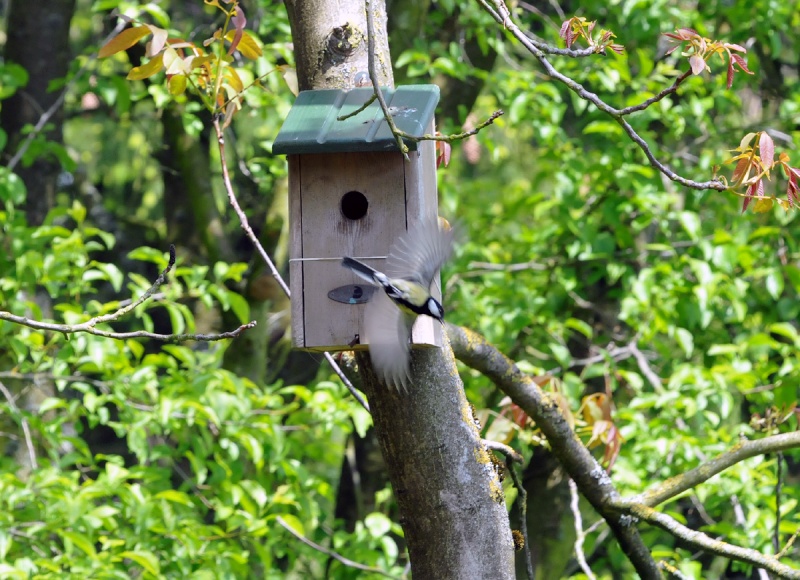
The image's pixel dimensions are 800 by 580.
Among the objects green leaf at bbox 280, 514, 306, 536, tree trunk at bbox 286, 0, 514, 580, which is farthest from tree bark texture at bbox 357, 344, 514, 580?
green leaf at bbox 280, 514, 306, 536

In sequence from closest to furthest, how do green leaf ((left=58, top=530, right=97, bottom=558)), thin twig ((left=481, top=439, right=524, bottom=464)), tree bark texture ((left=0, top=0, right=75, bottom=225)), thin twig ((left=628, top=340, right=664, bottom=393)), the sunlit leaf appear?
thin twig ((left=481, top=439, right=524, bottom=464))
the sunlit leaf
green leaf ((left=58, top=530, right=97, bottom=558))
thin twig ((left=628, top=340, right=664, bottom=393))
tree bark texture ((left=0, top=0, right=75, bottom=225))

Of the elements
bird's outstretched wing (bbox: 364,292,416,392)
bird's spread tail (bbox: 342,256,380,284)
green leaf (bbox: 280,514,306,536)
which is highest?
bird's spread tail (bbox: 342,256,380,284)

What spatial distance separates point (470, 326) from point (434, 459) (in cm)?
267

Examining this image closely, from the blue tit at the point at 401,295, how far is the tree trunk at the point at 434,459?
64 millimetres

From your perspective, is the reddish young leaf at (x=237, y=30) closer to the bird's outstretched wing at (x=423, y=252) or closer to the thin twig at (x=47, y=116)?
the bird's outstretched wing at (x=423, y=252)

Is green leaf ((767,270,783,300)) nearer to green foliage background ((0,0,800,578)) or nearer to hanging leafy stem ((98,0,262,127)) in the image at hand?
green foliage background ((0,0,800,578))

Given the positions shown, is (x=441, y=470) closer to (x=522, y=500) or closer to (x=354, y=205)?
(x=522, y=500)

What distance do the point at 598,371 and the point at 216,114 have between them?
2.16 meters

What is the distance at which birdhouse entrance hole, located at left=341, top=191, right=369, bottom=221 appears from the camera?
2.32 m

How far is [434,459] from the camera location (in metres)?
2.12

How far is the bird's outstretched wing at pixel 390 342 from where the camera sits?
2.04 metres

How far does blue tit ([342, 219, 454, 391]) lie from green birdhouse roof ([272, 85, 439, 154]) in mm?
215

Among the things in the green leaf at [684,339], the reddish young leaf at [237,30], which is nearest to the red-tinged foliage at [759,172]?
the reddish young leaf at [237,30]

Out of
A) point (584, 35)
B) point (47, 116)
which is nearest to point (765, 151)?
point (584, 35)
